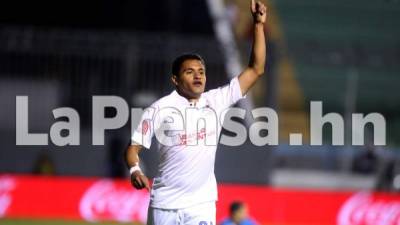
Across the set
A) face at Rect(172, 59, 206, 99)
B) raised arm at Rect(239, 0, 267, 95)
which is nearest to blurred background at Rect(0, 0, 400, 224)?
raised arm at Rect(239, 0, 267, 95)

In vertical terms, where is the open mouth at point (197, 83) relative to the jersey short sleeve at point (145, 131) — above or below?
above

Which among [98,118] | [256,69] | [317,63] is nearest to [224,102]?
[256,69]

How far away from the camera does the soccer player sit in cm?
787

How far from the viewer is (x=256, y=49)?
806cm

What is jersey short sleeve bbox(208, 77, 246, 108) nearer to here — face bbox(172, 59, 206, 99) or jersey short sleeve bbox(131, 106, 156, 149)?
face bbox(172, 59, 206, 99)

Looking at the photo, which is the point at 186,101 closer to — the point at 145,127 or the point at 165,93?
the point at 145,127

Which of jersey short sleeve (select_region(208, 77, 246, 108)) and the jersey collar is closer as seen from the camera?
the jersey collar

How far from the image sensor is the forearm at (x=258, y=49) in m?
8.01

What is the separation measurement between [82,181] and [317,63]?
7.05 meters

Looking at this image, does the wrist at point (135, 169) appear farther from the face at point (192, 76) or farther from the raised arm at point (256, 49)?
the raised arm at point (256, 49)

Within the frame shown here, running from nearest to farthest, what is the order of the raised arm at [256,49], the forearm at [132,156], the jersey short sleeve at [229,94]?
the forearm at [132,156], the raised arm at [256,49], the jersey short sleeve at [229,94]

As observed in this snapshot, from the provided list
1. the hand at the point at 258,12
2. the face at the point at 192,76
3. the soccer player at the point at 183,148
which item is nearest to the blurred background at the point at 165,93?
the soccer player at the point at 183,148

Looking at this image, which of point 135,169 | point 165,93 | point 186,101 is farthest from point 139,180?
point 165,93

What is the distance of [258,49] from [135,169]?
4.35 feet
